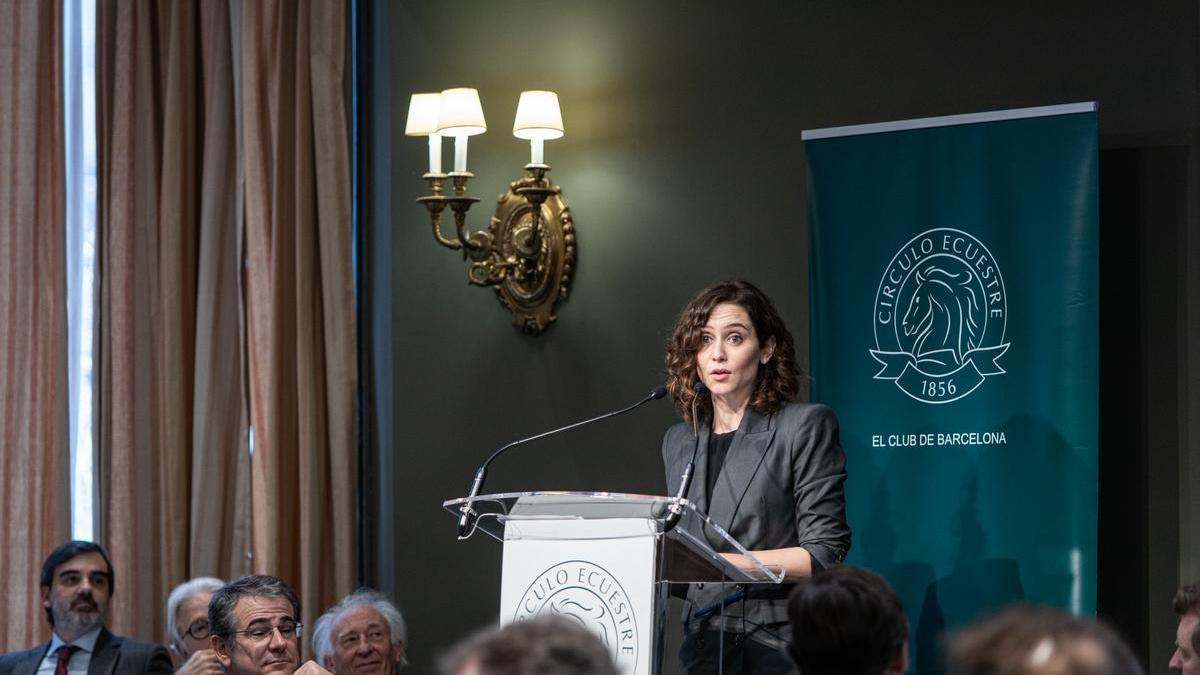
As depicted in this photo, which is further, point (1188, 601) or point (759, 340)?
point (759, 340)

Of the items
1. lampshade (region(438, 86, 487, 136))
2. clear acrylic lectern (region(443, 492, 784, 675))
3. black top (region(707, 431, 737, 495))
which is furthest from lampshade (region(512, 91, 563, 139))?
clear acrylic lectern (region(443, 492, 784, 675))

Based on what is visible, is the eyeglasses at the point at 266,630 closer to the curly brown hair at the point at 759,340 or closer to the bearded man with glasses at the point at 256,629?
the bearded man with glasses at the point at 256,629

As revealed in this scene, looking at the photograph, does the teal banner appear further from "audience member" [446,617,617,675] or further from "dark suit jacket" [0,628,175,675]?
"audience member" [446,617,617,675]

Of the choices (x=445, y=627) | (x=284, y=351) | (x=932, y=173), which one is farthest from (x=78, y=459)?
(x=932, y=173)

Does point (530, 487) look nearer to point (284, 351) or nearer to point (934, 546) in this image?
point (284, 351)

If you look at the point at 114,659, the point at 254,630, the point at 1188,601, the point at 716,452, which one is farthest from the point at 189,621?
the point at 1188,601

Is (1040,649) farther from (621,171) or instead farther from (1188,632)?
(621,171)

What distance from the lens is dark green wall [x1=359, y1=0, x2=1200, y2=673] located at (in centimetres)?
466

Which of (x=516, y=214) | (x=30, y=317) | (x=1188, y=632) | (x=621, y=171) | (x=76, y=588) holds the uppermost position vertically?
(x=621, y=171)

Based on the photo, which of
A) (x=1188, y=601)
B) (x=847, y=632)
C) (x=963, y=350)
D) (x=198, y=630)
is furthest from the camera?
(x=198, y=630)

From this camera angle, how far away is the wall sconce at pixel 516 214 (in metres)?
5.32

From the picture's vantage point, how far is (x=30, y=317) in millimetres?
6133

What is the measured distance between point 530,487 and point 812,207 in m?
1.60

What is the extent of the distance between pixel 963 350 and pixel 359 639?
1933 millimetres
